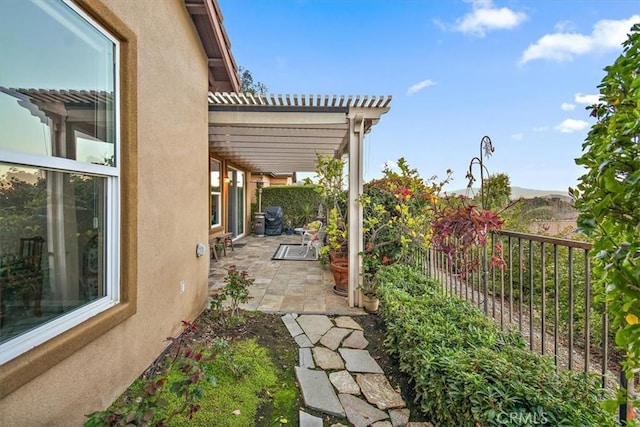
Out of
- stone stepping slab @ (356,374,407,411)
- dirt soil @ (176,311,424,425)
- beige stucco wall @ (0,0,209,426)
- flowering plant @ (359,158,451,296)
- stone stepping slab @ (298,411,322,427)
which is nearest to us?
beige stucco wall @ (0,0,209,426)

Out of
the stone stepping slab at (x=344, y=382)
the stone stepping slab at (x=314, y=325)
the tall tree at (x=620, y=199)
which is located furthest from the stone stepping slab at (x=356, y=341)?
the tall tree at (x=620, y=199)

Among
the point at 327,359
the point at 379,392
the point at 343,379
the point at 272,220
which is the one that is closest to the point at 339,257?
the point at 327,359

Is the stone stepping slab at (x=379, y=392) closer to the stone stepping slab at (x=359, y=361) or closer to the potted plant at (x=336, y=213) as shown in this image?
Result: the stone stepping slab at (x=359, y=361)

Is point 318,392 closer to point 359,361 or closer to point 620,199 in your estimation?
point 359,361

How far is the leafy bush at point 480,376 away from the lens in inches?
57.9

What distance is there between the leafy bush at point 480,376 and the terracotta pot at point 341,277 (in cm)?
218

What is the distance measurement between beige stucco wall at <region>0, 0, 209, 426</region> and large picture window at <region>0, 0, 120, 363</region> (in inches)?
9.4

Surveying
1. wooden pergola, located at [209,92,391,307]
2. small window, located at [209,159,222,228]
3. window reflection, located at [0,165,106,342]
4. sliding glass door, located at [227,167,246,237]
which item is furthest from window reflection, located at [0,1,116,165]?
sliding glass door, located at [227,167,246,237]

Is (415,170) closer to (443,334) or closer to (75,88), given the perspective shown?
(443,334)

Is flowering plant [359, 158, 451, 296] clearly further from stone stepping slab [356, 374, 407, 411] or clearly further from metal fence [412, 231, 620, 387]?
stone stepping slab [356, 374, 407, 411]

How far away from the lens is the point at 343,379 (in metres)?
2.77

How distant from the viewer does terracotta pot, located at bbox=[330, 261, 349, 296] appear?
16.6 ft

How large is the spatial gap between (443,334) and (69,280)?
2.76m

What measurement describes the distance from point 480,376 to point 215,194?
8.51 metres
